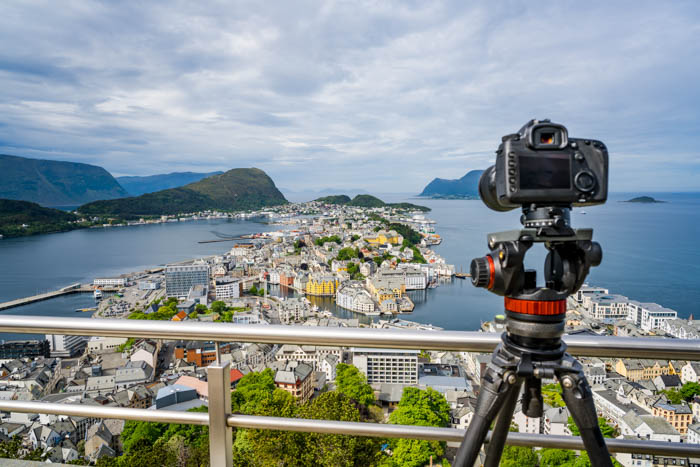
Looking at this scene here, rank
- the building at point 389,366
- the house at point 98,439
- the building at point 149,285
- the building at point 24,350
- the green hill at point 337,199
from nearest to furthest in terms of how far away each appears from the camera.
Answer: the house at point 98,439
the building at point 389,366
the building at point 24,350
the building at point 149,285
the green hill at point 337,199

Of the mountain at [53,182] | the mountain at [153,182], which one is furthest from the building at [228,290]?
the mountain at [153,182]

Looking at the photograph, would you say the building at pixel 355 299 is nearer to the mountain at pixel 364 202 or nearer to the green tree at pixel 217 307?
the green tree at pixel 217 307

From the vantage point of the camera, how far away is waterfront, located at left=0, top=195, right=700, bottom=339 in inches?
634

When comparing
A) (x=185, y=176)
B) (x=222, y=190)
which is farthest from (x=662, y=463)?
(x=185, y=176)

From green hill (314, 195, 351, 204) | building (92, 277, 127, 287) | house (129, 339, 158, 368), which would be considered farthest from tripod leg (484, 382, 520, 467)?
green hill (314, 195, 351, 204)

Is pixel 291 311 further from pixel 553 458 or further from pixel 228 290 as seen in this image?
pixel 553 458

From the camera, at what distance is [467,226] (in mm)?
33875

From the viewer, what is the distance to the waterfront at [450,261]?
16.1 meters

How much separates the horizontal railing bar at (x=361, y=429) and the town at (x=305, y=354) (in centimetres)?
5

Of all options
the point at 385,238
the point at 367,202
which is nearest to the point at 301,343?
the point at 385,238

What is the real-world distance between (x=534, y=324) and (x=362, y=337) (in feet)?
1.00

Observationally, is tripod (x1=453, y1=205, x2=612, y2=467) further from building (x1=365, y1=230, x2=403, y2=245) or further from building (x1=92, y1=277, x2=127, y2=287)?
building (x1=365, y1=230, x2=403, y2=245)

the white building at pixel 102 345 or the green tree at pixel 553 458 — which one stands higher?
the green tree at pixel 553 458

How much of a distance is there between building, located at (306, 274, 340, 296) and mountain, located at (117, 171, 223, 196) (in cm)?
6565
